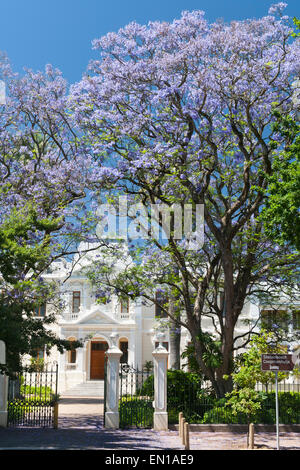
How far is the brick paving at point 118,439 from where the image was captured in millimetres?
13180

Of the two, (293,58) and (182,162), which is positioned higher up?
(293,58)

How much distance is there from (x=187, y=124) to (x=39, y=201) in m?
5.66

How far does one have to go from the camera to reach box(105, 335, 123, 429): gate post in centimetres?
1672

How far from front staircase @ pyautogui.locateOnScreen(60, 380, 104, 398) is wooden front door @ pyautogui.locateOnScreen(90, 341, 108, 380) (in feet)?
6.15

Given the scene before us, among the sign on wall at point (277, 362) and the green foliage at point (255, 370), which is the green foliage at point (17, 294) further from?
the sign on wall at point (277, 362)

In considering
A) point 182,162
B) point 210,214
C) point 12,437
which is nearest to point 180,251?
point 210,214

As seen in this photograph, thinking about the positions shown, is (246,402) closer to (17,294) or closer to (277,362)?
(277,362)

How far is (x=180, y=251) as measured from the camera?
63.6 ft

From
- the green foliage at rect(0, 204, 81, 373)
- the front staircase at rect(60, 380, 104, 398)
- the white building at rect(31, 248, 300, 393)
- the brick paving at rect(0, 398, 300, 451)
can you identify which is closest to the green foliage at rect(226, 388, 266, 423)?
the brick paving at rect(0, 398, 300, 451)

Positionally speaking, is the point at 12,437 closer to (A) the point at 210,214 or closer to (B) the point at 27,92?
(A) the point at 210,214

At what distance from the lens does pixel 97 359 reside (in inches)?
1435

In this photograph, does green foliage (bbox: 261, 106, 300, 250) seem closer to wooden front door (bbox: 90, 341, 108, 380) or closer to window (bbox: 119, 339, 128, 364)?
window (bbox: 119, 339, 128, 364)

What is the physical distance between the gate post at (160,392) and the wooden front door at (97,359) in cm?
1979
